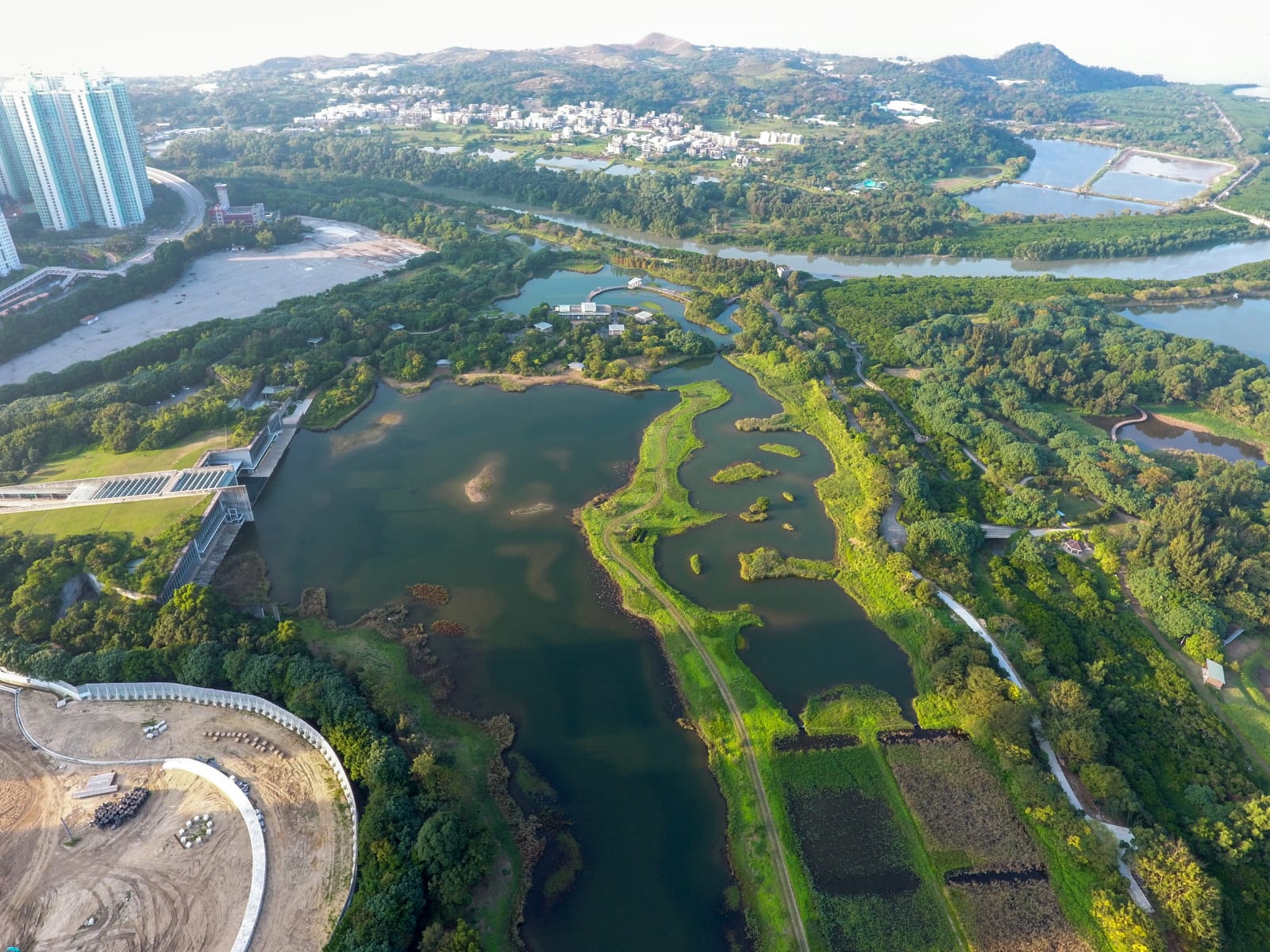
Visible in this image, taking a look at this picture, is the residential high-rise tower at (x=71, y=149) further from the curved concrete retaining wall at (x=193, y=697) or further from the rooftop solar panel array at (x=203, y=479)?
the curved concrete retaining wall at (x=193, y=697)

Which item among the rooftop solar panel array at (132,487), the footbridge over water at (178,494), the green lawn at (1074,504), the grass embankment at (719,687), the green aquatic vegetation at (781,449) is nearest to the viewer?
the grass embankment at (719,687)

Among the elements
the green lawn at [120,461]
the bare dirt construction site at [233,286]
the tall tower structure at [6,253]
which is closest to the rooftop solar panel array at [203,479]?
the green lawn at [120,461]

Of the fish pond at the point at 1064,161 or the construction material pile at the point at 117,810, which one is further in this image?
the fish pond at the point at 1064,161

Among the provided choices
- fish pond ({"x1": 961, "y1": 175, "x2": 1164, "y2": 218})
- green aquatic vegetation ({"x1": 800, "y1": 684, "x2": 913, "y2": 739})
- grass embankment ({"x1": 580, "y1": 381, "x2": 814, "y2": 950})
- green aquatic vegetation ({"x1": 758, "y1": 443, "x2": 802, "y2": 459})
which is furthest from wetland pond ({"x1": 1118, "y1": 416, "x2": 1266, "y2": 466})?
fish pond ({"x1": 961, "y1": 175, "x2": 1164, "y2": 218})

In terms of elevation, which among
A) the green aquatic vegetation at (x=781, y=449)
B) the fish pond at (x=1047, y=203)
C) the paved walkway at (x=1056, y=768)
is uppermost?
the fish pond at (x=1047, y=203)

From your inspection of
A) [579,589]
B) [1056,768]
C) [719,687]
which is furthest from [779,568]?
[1056,768]

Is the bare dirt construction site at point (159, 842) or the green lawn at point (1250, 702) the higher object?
the green lawn at point (1250, 702)

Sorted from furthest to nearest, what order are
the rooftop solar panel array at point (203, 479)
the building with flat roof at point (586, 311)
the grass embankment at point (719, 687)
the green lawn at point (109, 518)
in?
the building with flat roof at point (586, 311) → the rooftop solar panel array at point (203, 479) → the green lawn at point (109, 518) → the grass embankment at point (719, 687)
